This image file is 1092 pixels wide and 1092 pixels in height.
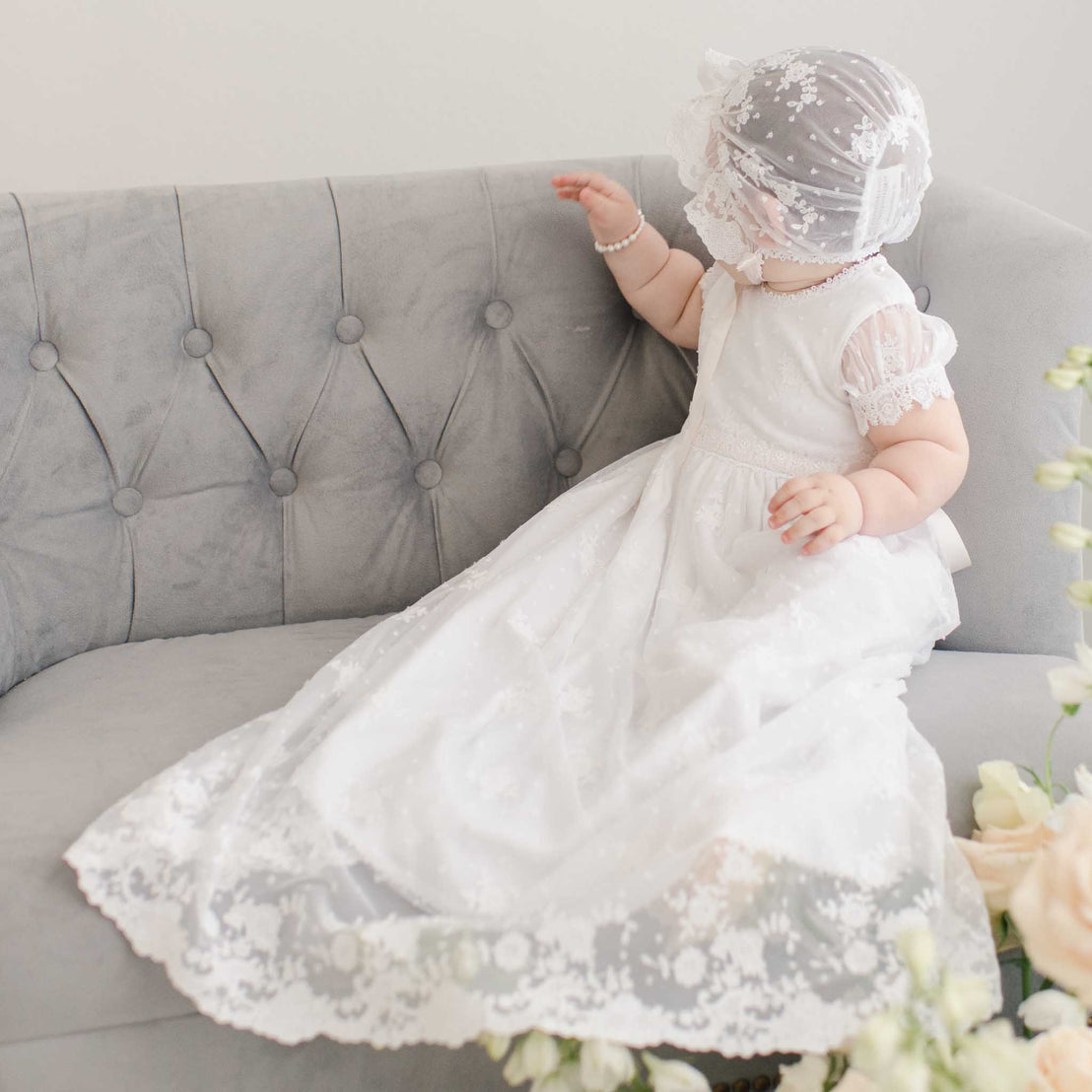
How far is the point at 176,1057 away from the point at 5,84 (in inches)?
50.5

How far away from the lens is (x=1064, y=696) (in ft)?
2.02

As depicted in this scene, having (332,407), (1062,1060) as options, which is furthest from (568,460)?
(1062,1060)

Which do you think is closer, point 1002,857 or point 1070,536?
point 1070,536

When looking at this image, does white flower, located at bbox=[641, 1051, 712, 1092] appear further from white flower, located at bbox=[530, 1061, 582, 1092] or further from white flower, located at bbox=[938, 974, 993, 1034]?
white flower, located at bbox=[938, 974, 993, 1034]

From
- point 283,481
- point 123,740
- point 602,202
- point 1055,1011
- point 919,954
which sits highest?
point 602,202

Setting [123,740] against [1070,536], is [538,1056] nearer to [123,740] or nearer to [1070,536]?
[1070,536]

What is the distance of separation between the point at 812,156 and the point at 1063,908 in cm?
72

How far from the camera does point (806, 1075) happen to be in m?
0.65

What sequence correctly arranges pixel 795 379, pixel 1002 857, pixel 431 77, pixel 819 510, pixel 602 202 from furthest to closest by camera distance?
1. pixel 431 77
2. pixel 602 202
3. pixel 795 379
4. pixel 819 510
5. pixel 1002 857

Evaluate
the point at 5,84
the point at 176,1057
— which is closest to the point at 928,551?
the point at 176,1057

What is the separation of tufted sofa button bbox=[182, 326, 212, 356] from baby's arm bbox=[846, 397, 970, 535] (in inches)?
29.6

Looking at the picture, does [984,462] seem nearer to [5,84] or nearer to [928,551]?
[928,551]

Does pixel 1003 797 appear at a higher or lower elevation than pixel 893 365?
lower

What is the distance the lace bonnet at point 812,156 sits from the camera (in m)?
1.04
